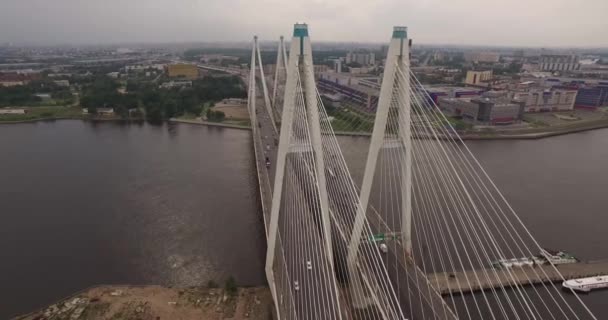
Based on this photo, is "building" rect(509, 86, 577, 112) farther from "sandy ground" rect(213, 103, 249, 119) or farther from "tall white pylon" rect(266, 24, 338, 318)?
"tall white pylon" rect(266, 24, 338, 318)

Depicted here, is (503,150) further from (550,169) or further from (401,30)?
(401,30)

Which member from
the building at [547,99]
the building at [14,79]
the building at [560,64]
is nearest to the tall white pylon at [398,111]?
the building at [547,99]

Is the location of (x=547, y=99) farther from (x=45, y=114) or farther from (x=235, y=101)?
(x=45, y=114)

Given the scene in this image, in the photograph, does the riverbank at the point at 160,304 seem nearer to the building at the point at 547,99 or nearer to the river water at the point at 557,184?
the river water at the point at 557,184

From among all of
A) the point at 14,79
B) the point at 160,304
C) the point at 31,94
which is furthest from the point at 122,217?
the point at 14,79


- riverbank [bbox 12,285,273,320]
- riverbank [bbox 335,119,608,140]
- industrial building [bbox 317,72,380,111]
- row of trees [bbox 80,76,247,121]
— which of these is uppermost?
industrial building [bbox 317,72,380,111]

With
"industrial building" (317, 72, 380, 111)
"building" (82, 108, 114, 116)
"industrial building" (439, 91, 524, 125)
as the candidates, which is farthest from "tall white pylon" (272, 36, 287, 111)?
"industrial building" (439, 91, 524, 125)

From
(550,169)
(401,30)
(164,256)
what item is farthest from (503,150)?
(164,256)
